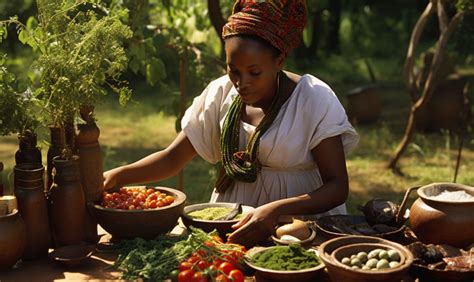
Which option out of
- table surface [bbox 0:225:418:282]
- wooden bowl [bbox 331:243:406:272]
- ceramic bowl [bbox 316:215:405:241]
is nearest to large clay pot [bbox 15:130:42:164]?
table surface [bbox 0:225:418:282]

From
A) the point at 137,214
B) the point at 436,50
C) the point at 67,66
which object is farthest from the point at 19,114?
the point at 436,50

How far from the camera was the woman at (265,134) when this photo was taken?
315cm

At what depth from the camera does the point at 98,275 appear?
111 inches

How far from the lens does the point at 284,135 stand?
336cm

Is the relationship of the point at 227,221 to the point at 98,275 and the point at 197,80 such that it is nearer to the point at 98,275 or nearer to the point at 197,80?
the point at 98,275

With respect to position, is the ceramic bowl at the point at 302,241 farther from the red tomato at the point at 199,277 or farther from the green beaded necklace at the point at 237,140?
the green beaded necklace at the point at 237,140

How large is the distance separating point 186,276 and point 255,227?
1.56 ft

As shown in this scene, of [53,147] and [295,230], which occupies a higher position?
[53,147]

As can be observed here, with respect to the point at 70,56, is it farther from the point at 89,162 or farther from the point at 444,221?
the point at 444,221

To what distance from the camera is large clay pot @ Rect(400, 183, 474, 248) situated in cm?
285

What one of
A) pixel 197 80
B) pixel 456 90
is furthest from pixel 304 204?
pixel 456 90

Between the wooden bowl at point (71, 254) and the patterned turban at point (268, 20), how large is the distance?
1062 millimetres

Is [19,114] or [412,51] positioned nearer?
[19,114]

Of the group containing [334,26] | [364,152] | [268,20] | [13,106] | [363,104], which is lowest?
[364,152]
